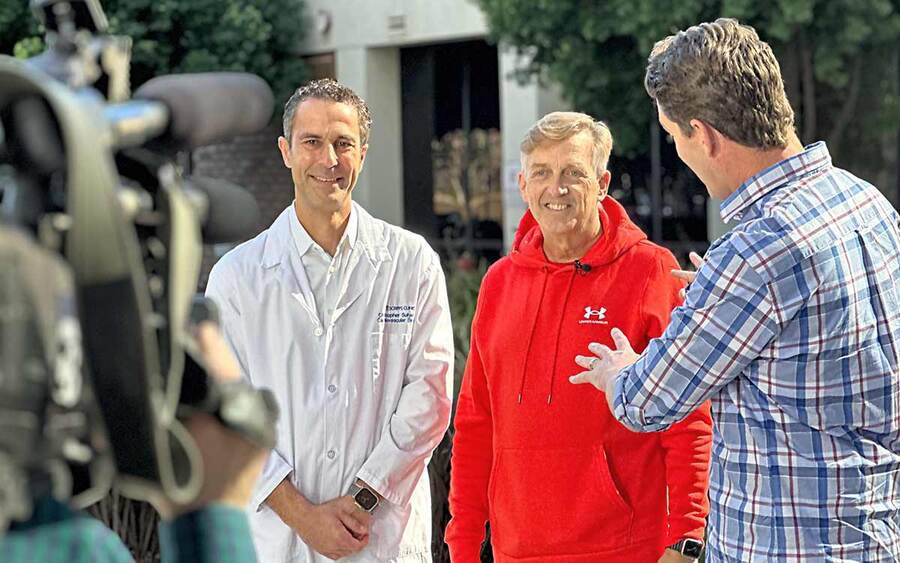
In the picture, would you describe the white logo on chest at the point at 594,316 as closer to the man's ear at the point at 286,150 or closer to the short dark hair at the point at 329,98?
the short dark hair at the point at 329,98

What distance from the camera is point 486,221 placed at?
733 inches

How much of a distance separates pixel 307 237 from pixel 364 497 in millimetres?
810

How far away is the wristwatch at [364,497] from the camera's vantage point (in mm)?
3896

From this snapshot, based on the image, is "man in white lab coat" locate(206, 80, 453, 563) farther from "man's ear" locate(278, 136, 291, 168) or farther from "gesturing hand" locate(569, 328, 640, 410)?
"gesturing hand" locate(569, 328, 640, 410)

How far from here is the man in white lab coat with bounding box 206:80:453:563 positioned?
3910 mm

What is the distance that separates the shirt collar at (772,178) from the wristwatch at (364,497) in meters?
1.44

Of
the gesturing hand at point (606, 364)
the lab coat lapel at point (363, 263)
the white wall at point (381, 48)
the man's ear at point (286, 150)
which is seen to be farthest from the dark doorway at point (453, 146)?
the gesturing hand at point (606, 364)

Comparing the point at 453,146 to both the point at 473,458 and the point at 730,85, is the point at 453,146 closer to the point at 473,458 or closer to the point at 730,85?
the point at 473,458

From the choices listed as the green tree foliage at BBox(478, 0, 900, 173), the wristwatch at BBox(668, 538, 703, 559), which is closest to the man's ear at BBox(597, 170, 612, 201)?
the wristwatch at BBox(668, 538, 703, 559)

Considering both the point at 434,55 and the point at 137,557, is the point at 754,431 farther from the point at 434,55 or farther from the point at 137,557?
the point at 434,55

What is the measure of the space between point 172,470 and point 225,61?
643 inches

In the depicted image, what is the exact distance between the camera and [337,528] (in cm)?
384

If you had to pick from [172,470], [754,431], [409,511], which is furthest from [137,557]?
[172,470]

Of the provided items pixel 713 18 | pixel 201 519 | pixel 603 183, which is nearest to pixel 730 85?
pixel 603 183
